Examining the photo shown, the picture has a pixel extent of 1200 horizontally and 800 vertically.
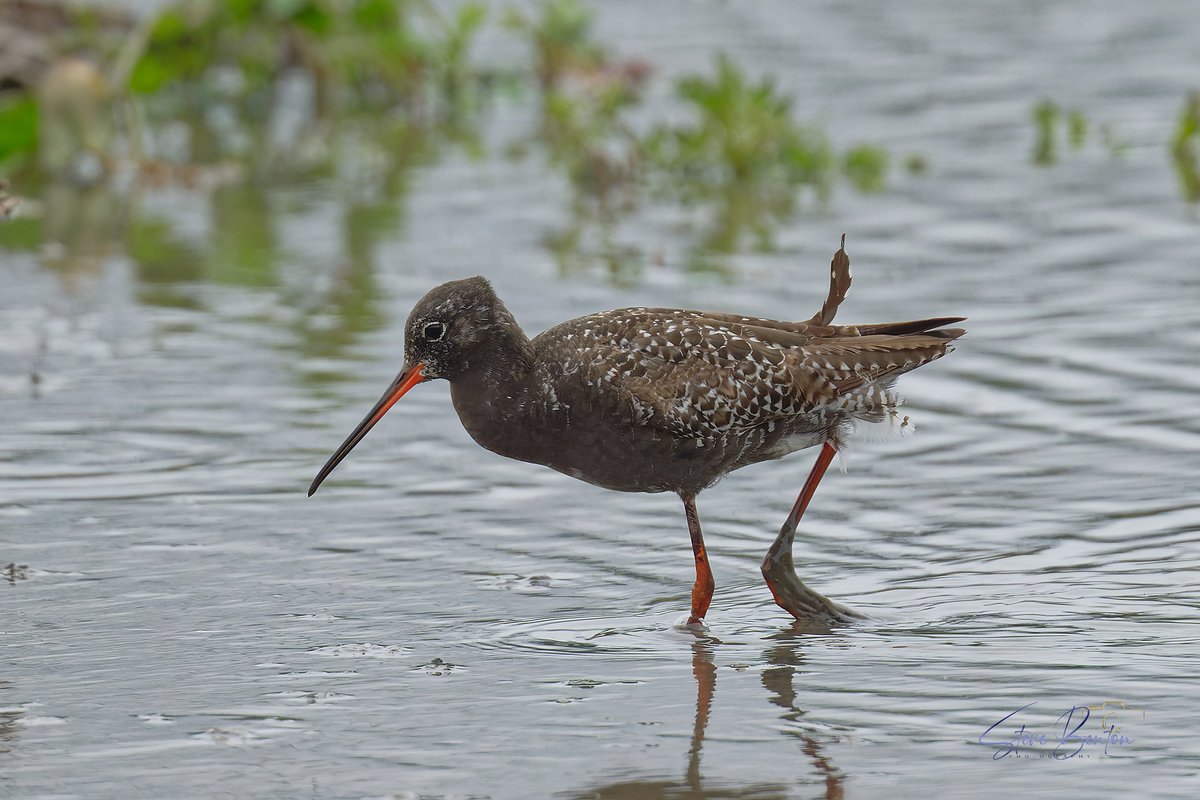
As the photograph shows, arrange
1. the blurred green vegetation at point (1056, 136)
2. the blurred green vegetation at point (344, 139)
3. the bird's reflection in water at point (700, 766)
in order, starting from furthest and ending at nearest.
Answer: the blurred green vegetation at point (1056, 136) → the blurred green vegetation at point (344, 139) → the bird's reflection in water at point (700, 766)

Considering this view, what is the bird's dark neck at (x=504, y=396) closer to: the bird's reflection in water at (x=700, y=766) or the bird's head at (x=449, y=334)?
the bird's head at (x=449, y=334)

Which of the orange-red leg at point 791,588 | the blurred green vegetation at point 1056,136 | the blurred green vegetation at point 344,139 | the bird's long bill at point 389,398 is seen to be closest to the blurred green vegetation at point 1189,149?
the blurred green vegetation at point 1056,136

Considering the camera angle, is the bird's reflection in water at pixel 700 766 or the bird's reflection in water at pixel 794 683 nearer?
the bird's reflection in water at pixel 700 766

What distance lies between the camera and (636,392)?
7.17 metres

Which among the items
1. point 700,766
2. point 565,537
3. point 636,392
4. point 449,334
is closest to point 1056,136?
point 565,537

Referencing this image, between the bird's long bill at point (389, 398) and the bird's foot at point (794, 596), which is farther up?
the bird's long bill at point (389, 398)

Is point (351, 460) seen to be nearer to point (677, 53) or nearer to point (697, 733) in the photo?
point (697, 733)

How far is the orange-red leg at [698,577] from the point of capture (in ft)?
23.1

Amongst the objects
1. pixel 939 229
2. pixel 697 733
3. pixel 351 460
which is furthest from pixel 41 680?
pixel 939 229

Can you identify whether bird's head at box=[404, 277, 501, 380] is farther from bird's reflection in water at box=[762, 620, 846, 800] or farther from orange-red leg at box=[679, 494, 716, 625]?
bird's reflection in water at box=[762, 620, 846, 800]

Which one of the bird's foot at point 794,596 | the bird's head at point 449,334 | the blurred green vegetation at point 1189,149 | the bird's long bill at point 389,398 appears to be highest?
the blurred green vegetation at point 1189,149

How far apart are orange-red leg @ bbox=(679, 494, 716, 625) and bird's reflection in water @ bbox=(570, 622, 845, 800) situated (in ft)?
1.11

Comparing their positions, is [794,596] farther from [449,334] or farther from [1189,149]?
[1189,149]

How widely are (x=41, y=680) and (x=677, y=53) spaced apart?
14.6 meters
